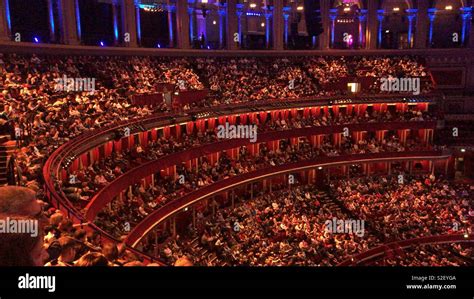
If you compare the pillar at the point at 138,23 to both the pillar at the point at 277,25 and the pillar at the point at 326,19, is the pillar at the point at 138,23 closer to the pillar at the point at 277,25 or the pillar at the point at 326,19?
the pillar at the point at 277,25

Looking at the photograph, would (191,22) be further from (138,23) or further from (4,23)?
(4,23)

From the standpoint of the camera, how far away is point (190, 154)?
88.7 feet

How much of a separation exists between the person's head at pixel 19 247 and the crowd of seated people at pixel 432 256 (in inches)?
983

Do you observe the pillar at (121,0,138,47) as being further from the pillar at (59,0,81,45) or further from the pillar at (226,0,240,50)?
the pillar at (226,0,240,50)

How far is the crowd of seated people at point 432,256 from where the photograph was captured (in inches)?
1019

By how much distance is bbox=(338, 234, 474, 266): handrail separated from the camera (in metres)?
25.9

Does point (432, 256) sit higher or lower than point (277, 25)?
lower

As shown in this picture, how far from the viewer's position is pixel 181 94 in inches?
1228

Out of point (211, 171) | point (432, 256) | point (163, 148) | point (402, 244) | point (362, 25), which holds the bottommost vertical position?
point (432, 256)

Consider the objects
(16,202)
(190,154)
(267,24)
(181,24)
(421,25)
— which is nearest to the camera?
(16,202)

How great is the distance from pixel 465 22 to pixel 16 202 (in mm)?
52296

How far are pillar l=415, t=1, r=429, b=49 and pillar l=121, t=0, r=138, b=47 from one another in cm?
3080

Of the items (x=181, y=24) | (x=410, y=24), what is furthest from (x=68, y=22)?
(x=410, y=24)

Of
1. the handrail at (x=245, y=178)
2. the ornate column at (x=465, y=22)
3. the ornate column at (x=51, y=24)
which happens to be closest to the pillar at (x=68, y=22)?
the ornate column at (x=51, y=24)
